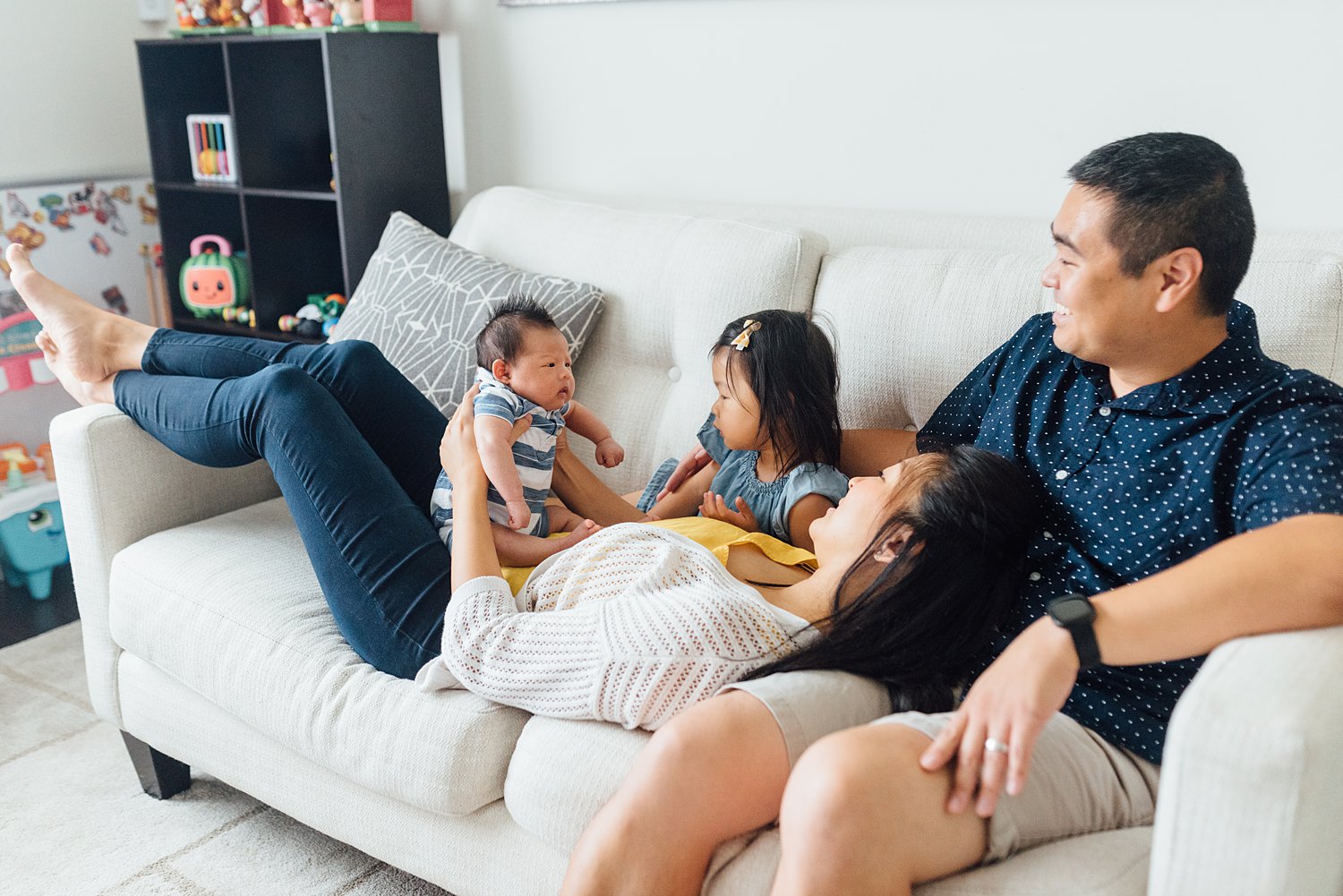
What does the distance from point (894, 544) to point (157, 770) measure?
130 cm

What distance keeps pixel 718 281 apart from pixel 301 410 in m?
0.69

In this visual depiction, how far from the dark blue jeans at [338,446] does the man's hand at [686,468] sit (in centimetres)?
37

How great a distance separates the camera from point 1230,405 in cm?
121

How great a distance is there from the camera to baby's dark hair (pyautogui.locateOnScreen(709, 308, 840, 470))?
1592 mm

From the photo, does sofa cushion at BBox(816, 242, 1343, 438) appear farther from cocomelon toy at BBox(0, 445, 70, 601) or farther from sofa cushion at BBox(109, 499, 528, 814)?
cocomelon toy at BBox(0, 445, 70, 601)

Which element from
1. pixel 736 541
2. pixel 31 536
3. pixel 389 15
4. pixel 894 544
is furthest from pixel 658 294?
pixel 31 536

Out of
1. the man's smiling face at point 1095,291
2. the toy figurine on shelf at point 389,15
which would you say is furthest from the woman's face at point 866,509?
the toy figurine on shelf at point 389,15

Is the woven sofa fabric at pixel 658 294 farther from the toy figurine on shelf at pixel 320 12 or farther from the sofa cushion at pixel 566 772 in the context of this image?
the toy figurine on shelf at pixel 320 12

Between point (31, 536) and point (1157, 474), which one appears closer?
point (1157, 474)

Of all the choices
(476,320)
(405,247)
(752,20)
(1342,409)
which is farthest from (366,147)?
(1342,409)

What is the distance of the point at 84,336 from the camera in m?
1.87

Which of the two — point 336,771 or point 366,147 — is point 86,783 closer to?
point 336,771

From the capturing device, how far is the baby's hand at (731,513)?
160cm

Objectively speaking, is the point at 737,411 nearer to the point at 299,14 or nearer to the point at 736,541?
the point at 736,541
